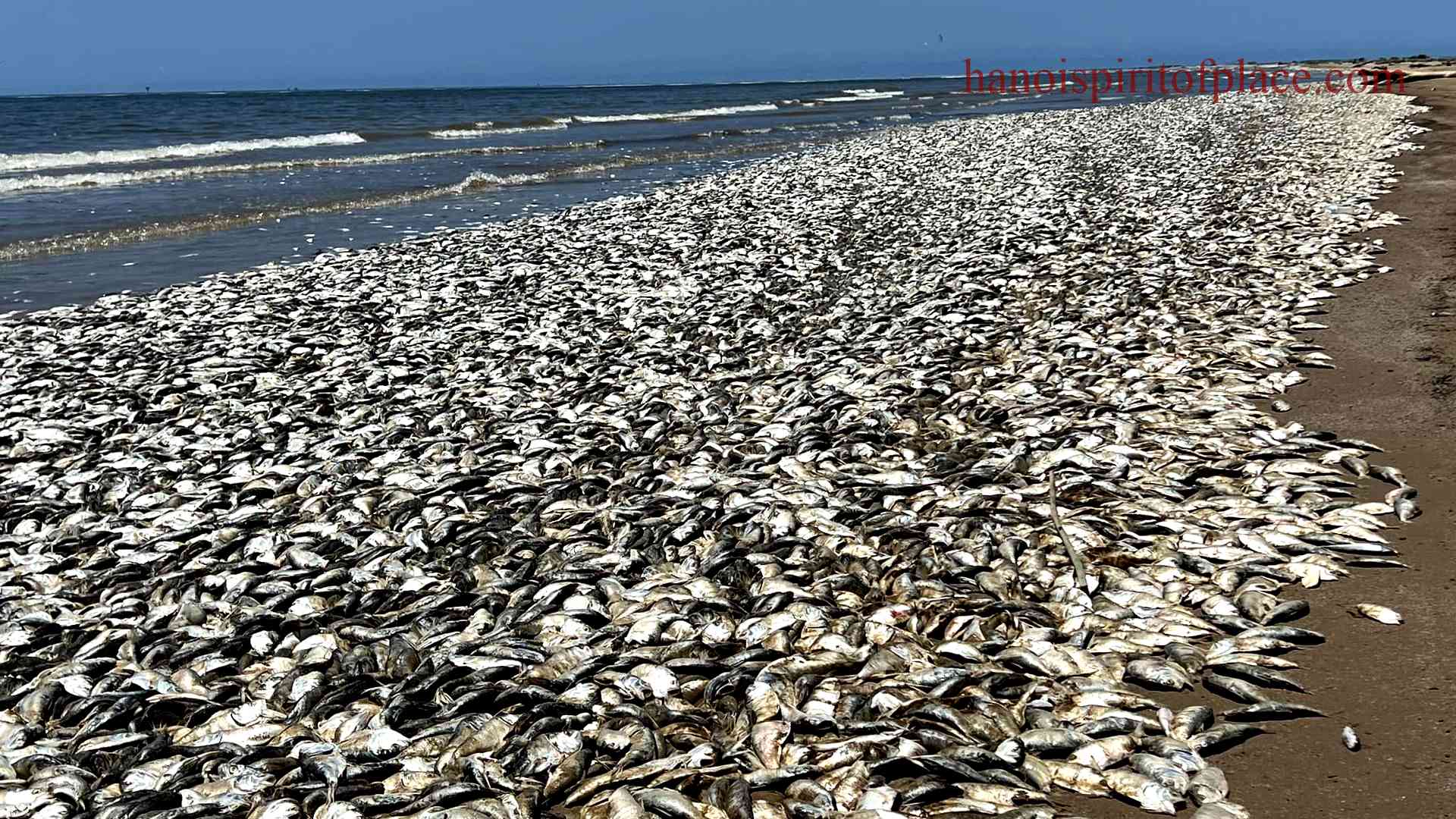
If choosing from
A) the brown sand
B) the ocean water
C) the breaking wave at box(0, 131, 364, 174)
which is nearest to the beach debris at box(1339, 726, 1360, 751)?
the brown sand

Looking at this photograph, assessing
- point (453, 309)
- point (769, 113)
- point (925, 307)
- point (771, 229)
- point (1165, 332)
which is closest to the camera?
point (1165, 332)

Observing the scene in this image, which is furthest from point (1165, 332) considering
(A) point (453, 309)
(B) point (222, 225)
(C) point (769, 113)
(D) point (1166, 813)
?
(C) point (769, 113)

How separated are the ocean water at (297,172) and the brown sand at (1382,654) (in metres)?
15.3

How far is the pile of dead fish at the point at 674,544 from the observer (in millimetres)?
4367

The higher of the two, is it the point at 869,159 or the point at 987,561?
the point at 869,159

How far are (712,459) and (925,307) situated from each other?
195 inches

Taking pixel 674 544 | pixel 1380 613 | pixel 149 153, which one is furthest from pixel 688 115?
pixel 1380 613

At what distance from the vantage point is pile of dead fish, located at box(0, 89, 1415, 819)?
14.3ft

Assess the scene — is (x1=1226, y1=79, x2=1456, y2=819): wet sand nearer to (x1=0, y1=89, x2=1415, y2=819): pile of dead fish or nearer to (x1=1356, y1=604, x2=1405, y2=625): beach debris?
(x1=1356, y1=604, x2=1405, y2=625): beach debris

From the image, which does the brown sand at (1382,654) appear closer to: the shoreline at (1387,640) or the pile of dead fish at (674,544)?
the shoreline at (1387,640)

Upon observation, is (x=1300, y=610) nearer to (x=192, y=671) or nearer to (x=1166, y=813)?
(x=1166, y=813)

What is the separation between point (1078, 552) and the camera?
19.7 feet

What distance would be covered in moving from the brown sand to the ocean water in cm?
1534

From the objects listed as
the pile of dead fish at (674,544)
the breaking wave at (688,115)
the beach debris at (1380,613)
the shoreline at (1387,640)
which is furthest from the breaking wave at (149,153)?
the beach debris at (1380,613)
